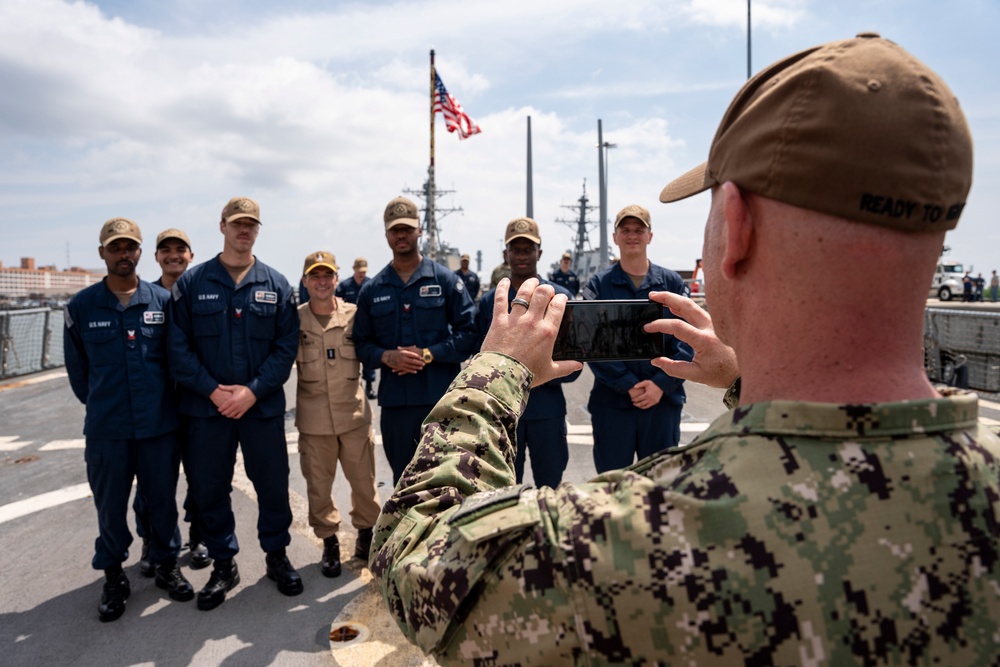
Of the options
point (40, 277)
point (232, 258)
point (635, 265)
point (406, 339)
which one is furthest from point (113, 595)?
point (40, 277)

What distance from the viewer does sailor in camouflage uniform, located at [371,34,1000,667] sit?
718mm

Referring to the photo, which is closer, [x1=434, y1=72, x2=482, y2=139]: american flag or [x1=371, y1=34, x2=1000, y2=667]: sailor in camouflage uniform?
[x1=371, y1=34, x2=1000, y2=667]: sailor in camouflage uniform

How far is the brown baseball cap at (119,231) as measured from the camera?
146 inches

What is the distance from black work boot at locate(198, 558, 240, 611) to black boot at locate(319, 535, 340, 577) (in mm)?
474

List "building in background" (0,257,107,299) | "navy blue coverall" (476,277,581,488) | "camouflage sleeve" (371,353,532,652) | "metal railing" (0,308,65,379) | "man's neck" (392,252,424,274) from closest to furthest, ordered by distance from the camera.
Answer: "camouflage sleeve" (371,353,532,652) < "navy blue coverall" (476,277,581,488) < "man's neck" (392,252,424,274) < "metal railing" (0,308,65,379) < "building in background" (0,257,107,299)

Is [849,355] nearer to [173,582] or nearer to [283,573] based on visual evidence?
[283,573]

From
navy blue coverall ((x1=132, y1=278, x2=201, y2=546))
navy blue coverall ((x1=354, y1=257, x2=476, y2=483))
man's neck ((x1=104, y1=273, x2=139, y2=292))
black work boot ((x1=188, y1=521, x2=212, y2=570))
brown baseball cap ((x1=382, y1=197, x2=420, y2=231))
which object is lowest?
black work boot ((x1=188, y1=521, x2=212, y2=570))

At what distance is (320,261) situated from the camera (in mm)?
4375

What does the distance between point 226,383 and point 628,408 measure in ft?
7.69

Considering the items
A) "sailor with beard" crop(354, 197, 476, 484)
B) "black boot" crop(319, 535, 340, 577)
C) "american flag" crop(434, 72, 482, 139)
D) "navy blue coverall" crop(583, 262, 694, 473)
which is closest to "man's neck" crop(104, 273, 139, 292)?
"sailor with beard" crop(354, 197, 476, 484)

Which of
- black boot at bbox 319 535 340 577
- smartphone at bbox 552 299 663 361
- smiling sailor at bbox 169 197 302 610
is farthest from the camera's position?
black boot at bbox 319 535 340 577

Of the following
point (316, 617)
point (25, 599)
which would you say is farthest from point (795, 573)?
point (25, 599)

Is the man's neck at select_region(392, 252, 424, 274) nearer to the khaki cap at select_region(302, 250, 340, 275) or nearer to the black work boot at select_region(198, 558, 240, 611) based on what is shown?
the khaki cap at select_region(302, 250, 340, 275)

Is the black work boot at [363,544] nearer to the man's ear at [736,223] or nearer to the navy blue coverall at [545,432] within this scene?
the navy blue coverall at [545,432]
